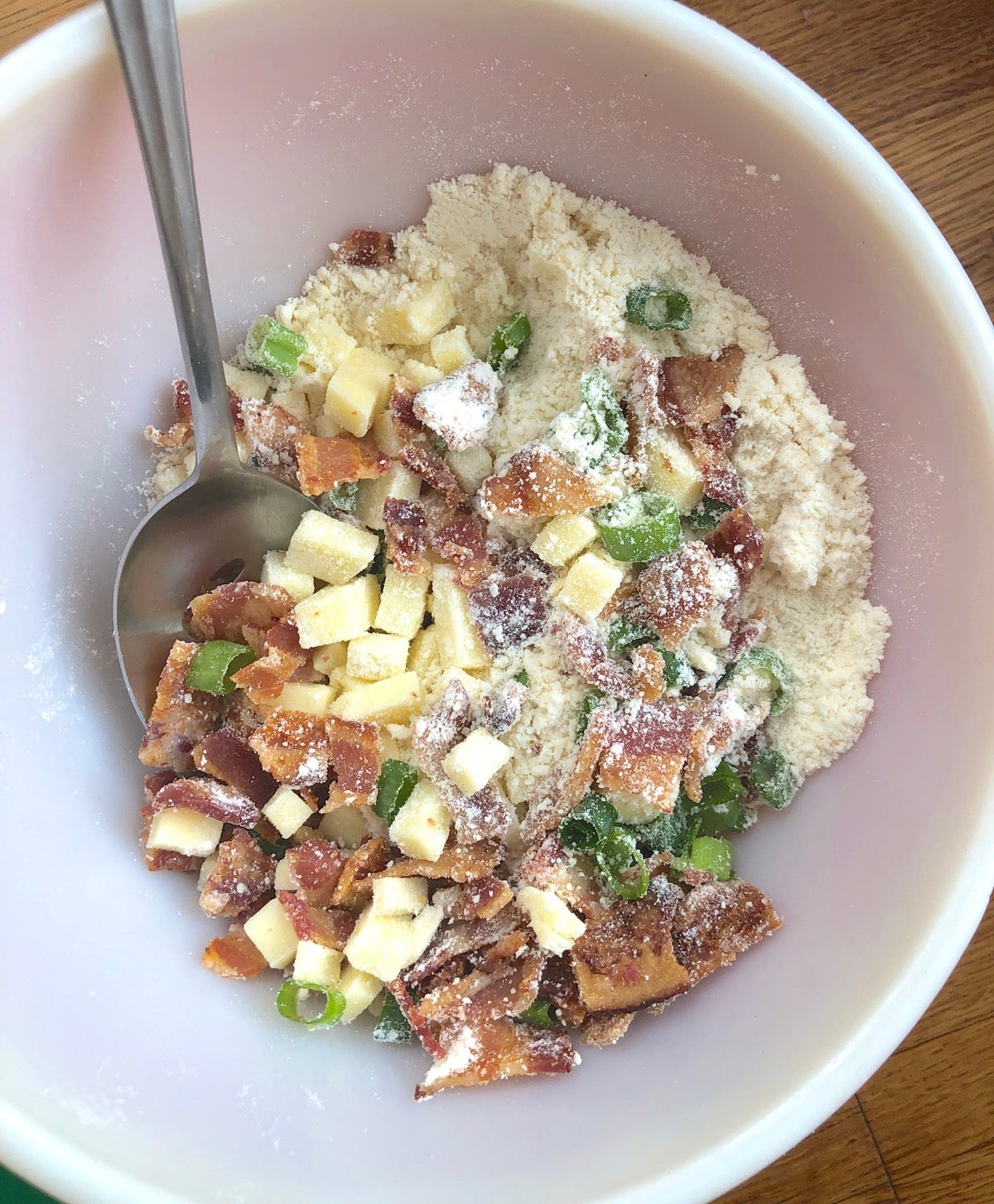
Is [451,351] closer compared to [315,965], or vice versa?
[315,965]

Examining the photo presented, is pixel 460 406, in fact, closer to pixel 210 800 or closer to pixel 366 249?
pixel 366 249

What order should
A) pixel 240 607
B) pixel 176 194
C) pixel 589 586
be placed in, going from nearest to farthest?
pixel 176 194, pixel 589 586, pixel 240 607

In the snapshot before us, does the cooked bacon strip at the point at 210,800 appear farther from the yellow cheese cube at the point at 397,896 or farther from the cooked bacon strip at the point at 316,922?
the yellow cheese cube at the point at 397,896

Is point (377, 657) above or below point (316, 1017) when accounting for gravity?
above

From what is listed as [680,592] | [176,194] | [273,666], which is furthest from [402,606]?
[176,194]

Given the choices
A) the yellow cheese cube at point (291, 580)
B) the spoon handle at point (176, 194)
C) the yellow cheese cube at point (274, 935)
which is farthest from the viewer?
the yellow cheese cube at point (291, 580)

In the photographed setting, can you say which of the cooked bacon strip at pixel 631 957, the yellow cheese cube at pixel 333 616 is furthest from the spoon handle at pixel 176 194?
the cooked bacon strip at pixel 631 957
